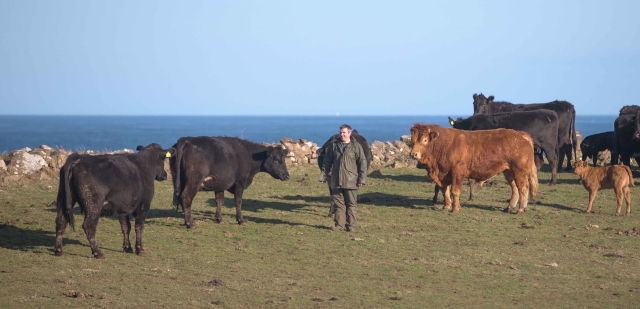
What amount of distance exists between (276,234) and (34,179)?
29.1 ft

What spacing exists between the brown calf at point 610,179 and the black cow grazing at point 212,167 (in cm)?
644

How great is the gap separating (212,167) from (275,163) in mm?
1859

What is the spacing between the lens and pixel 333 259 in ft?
34.6

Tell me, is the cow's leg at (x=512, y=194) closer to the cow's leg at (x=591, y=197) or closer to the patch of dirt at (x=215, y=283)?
the cow's leg at (x=591, y=197)

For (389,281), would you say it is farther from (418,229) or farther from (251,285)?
(418,229)

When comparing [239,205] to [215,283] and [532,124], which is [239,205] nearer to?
[215,283]

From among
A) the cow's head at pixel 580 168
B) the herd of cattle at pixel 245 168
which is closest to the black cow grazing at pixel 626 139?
the herd of cattle at pixel 245 168

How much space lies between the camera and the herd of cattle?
32.4ft

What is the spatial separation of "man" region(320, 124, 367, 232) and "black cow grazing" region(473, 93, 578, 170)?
10102mm

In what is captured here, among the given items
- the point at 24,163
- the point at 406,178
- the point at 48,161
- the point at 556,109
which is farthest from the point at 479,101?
the point at 24,163

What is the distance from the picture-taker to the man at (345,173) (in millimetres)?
12258

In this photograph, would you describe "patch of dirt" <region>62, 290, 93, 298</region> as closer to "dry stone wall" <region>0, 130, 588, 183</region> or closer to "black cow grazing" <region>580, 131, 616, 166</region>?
"dry stone wall" <region>0, 130, 588, 183</region>

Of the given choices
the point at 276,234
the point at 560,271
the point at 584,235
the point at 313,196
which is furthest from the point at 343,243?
the point at 313,196

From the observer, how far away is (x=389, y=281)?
30.8ft
